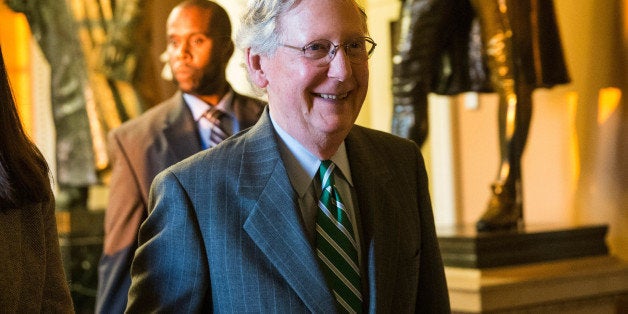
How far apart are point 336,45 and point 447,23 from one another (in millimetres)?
2937

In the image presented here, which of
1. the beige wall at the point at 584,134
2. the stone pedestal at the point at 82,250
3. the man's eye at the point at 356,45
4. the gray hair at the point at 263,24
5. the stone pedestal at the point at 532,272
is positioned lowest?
the stone pedestal at the point at 82,250

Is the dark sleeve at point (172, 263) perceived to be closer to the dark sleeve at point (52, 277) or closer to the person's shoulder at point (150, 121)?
the dark sleeve at point (52, 277)

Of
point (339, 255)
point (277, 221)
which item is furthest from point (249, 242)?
point (339, 255)

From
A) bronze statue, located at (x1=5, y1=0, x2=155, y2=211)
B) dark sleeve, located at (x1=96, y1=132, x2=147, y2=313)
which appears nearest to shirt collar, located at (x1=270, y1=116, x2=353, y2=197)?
dark sleeve, located at (x1=96, y1=132, x2=147, y2=313)

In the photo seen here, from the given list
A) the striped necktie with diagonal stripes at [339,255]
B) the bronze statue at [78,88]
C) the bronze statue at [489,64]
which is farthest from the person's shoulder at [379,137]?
the bronze statue at [78,88]

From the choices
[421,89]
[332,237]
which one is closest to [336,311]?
[332,237]

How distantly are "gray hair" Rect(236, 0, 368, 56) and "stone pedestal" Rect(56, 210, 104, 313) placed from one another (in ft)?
16.2

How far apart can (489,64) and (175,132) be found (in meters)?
2.18

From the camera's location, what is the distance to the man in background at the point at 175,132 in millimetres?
2912

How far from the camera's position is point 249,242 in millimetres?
2148

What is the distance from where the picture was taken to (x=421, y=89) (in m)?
5.01

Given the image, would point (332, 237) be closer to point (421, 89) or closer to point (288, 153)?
point (288, 153)

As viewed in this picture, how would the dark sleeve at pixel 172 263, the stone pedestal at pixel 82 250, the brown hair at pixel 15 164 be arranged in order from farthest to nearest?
the stone pedestal at pixel 82 250 < the dark sleeve at pixel 172 263 < the brown hair at pixel 15 164

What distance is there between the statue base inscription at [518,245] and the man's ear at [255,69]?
213 centimetres
